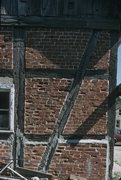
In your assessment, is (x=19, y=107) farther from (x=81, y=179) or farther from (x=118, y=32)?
(x=118, y=32)

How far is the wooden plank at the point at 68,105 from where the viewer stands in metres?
7.51

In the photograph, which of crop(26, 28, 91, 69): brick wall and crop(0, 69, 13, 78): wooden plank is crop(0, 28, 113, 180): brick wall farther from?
crop(0, 69, 13, 78): wooden plank

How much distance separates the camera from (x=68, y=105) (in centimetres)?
751

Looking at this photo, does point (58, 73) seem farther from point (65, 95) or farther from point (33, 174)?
point (33, 174)

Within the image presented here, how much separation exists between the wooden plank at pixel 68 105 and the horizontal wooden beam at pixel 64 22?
294mm

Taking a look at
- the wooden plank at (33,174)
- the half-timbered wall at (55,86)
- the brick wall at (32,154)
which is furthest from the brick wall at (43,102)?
the wooden plank at (33,174)

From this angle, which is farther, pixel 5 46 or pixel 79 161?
pixel 79 161

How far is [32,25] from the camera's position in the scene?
24.5 ft

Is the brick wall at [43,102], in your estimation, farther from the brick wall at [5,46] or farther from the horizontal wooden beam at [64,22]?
the horizontal wooden beam at [64,22]

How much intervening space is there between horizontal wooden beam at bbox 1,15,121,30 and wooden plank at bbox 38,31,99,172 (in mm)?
294

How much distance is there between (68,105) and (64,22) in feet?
6.62

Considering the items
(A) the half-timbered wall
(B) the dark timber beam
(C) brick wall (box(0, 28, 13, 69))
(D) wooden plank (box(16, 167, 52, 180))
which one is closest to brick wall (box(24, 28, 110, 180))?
(A) the half-timbered wall

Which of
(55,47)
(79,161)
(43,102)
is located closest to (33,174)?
(79,161)

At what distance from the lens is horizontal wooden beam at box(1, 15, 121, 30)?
7.47 m
